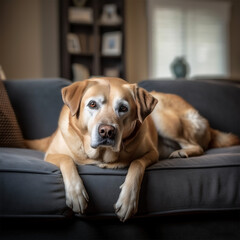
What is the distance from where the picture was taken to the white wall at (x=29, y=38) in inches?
182

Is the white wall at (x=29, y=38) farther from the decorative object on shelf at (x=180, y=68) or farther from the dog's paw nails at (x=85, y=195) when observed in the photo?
the dog's paw nails at (x=85, y=195)

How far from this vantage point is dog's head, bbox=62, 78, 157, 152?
130 cm

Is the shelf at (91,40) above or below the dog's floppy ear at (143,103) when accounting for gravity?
above

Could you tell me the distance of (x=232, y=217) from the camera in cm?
138

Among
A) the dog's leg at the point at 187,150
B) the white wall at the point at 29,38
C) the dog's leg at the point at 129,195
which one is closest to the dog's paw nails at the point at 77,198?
the dog's leg at the point at 129,195

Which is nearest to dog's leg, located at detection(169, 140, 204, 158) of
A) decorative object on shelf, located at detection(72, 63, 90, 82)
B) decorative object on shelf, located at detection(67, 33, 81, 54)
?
decorative object on shelf, located at detection(72, 63, 90, 82)

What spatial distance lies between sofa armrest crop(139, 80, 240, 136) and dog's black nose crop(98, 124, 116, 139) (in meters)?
1.03

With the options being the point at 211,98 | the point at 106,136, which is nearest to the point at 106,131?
the point at 106,136

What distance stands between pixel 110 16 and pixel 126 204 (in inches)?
167

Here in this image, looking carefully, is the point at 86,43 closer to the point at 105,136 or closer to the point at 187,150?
the point at 187,150

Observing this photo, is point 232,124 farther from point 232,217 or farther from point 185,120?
point 232,217

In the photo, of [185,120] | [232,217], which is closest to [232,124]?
[185,120]

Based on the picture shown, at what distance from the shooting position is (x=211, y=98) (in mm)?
2248

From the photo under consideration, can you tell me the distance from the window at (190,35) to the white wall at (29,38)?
1636 millimetres
